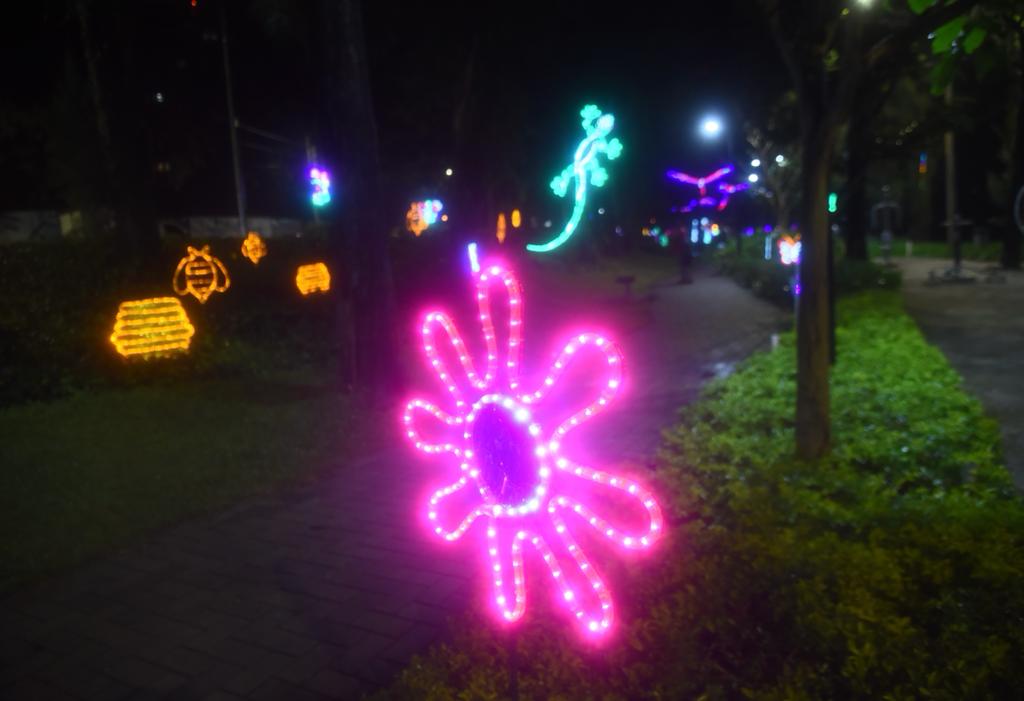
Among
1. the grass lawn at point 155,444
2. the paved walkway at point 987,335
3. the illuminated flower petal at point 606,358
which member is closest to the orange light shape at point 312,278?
the grass lawn at point 155,444

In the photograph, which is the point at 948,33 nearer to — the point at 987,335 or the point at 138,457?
the point at 138,457

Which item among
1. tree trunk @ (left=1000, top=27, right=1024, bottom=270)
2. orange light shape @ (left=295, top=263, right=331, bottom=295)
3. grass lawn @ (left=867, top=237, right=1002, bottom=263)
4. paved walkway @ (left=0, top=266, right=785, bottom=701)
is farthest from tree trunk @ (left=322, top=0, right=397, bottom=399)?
grass lawn @ (left=867, top=237, right=1002, bottom=263)

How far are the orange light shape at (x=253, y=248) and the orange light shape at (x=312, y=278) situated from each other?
853 mm

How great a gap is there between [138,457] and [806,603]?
6.59 meters

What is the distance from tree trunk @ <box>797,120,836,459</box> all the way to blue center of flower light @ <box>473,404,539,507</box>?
376 centimetres

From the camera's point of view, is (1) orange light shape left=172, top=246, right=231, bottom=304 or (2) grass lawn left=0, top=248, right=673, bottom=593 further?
(1) orange light shape left=172, top=246, right=231, bottom=304

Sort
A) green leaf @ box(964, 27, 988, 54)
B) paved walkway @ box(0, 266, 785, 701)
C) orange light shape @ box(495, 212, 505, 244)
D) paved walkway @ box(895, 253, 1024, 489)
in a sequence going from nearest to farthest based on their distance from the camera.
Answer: paved walkway @ box(0, 266, 785, 701) < green leaf @ box(964, 27, 988, 54) < paved walkway @ box(895, 253, 1024, 489) < orange light shape @ box(495, 212, 505, 244)

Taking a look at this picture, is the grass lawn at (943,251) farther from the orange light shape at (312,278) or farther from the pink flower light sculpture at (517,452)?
the pink flower light sculpture at (517,452)

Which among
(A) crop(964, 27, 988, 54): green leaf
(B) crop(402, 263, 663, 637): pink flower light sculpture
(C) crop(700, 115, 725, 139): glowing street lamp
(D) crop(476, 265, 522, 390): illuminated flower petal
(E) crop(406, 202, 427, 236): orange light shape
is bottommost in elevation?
(B) crop(402, 263, 663, 637): pink flower light sculpture

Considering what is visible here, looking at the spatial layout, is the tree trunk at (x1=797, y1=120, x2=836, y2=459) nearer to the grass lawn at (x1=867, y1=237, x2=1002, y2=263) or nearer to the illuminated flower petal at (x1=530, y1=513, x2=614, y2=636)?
the illuminated flower petal at (x1=530, y1=513, x2=614, y2=636)

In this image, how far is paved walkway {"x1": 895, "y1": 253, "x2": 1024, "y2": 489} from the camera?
24.1ft

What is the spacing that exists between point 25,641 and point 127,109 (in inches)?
389

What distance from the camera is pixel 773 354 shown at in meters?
11.5

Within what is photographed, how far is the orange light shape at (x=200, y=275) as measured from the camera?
12461 mm
